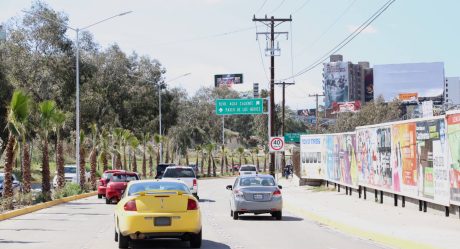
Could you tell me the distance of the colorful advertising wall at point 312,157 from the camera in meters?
44.9

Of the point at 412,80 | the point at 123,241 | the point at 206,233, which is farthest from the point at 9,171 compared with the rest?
the point at 412,80

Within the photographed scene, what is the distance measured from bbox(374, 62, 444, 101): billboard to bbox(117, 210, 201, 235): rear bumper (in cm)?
13282

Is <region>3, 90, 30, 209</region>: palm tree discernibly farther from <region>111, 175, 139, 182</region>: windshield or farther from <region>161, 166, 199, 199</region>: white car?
<region>161, 166, 199, 199</region>: white car

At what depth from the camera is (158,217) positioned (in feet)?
47.9

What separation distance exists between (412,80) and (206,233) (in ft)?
434

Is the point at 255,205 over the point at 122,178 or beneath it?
beneath

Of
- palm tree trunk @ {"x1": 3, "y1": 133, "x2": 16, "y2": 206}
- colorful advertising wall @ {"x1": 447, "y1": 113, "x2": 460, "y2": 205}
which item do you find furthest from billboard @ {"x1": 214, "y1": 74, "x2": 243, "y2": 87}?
colorful advertising wall @ {"x1": 447, "y1": 113, "x2": 460, "y2": 205}

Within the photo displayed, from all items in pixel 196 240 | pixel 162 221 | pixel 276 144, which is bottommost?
pixel 196 240

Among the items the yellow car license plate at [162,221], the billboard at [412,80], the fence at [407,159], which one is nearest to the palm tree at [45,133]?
the fence at [407,159]

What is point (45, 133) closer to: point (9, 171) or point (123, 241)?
point (9, 171)

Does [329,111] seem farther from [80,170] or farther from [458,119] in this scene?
[458,119]

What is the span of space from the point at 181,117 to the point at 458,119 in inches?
3116

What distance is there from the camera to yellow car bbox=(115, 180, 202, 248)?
1457 centimetres

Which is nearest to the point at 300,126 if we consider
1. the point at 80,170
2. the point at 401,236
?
the point at 80,170
